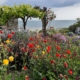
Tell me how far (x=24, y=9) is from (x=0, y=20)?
83.5 inches

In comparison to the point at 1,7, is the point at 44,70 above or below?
below

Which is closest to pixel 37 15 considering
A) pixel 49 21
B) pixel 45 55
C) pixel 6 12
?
pixel 49 21

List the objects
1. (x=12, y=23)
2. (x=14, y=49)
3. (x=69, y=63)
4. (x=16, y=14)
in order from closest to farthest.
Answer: (x=69, y=63)
(x=14, y=49)
(x=16, y=14)
(x=12, y=23)

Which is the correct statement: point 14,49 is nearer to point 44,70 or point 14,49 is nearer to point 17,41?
point 17,41

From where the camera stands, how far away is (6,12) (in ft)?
70.4

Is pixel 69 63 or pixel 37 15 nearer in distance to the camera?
pixel 69 63

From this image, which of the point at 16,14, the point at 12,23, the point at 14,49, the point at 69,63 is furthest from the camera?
the point at 12,23

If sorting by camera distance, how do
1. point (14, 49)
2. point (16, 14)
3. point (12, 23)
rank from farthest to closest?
point (12, 23)
point (16, 14)
point (14, 49)

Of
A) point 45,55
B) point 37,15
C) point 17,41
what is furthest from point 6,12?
point 45,55

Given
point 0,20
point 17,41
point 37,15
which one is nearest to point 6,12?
point 0,20

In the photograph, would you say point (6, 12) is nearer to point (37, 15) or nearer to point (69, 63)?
point (37, 15)

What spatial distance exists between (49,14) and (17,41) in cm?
1431

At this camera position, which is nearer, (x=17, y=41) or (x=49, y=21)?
(x=17, y=41)

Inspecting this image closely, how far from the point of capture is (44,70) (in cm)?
577
